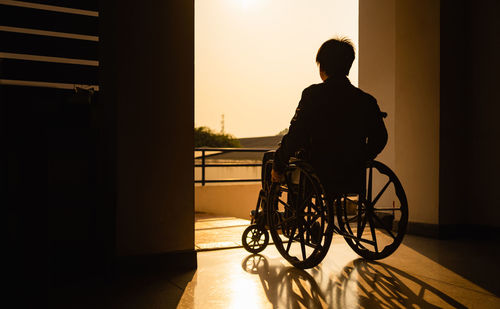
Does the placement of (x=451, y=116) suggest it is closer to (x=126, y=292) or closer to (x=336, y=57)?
(x=336, y=57)

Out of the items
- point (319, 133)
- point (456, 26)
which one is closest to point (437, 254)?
point (319, 133)

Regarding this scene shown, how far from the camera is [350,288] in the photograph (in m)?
1.74

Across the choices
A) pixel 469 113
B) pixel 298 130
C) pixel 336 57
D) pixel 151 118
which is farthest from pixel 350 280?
pixel 469 113

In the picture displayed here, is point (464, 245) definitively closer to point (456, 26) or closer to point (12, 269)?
point (456, 26)

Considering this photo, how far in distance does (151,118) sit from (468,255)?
2024mm

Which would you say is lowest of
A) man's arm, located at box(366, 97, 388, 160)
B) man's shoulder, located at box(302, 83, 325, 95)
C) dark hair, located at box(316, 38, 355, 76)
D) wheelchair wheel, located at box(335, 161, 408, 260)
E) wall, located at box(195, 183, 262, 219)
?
wall, located at box(195, 183, 262, 219)

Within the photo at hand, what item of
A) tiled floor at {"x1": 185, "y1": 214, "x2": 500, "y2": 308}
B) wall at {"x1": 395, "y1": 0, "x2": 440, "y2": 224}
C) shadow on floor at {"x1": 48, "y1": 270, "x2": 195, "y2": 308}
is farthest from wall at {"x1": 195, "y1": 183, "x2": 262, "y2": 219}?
shadow on floor at {"x1": 48, "y1": 270, "x2": 195, "y2": 308}

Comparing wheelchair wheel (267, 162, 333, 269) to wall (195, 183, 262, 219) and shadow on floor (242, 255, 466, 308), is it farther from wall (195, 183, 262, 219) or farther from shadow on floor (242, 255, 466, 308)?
wall (195, 183, 262, 219)

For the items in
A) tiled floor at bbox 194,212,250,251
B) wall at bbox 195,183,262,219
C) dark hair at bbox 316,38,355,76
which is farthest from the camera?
wall at bbox 195,183,262,219

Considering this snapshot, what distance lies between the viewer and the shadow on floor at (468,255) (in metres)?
1.90

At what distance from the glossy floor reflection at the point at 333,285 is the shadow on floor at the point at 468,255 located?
4cm

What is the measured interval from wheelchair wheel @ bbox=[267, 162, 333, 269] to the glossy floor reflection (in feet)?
0.47

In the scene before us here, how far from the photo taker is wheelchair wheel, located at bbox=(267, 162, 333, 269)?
5.98 ft

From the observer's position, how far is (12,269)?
4.55ft
